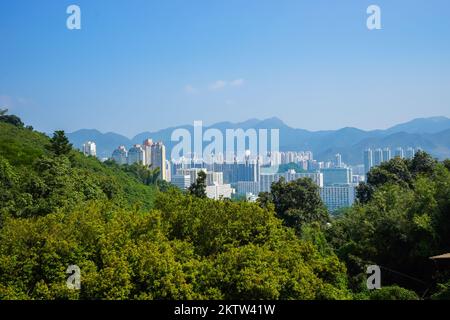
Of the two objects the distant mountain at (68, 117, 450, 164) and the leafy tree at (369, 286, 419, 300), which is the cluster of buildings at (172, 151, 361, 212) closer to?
the distant mountain at (68, 117, 450, 164)

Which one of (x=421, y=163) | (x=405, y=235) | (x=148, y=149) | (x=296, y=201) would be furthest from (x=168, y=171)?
(x=405, y=235)

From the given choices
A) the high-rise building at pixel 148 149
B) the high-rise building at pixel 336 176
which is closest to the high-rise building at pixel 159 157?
the high-rise building at pixel 148 149

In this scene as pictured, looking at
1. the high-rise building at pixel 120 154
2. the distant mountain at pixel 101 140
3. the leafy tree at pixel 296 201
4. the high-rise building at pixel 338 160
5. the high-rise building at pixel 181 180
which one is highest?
the distant mountain at pixel 101 140

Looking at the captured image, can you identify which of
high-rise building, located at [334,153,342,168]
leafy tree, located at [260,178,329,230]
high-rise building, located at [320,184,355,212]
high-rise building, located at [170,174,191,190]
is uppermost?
high-rise building, located at [334,153,342,168]

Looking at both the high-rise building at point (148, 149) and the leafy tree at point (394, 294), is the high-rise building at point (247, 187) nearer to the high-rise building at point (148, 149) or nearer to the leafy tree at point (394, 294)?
the high-rise building at point (148, 149)

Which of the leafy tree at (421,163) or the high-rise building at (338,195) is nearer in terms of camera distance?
the leafy tree at (421,163)

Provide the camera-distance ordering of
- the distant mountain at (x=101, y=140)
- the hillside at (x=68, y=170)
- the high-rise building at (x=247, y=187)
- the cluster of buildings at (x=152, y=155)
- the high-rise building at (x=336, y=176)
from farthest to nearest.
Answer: the high-rise building at (x=336, y=176) → the distant mountain at (x=101, y=140) → the cluster of buildings at (x=152, y=155) → the high-rise building at (x=247, y=187) → the hillside at (x=68, y=170)

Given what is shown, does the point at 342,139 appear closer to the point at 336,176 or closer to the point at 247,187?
the point at 336,176

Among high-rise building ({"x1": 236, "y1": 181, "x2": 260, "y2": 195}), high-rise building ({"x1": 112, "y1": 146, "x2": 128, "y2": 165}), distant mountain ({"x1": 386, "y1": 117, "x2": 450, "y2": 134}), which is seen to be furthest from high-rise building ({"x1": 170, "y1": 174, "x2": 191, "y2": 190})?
distant mountain ({"x1": 386, "y1": 117, "x2": 450, "y2": 134})

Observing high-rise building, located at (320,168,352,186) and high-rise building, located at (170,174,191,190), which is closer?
high-rise building, located at (170,174,191,190)
